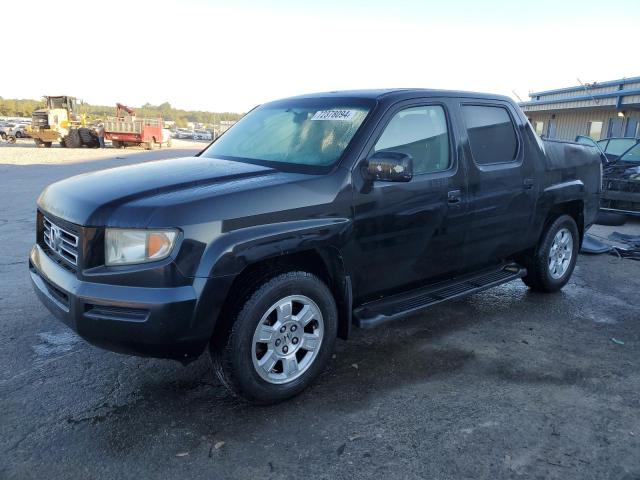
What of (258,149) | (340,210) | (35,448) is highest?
(258,149)

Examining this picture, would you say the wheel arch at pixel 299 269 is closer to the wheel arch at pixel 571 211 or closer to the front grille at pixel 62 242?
the front grille at pixel 62 242

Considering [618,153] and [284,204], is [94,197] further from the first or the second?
[618,153]

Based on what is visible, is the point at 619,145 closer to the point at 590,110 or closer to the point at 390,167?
the point at 390,167

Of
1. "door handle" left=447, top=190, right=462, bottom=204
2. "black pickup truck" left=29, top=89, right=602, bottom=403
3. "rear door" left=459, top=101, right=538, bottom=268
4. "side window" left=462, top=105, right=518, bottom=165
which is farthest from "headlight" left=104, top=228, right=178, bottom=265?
"side window" left=462, top=105, right=518, bottom=165

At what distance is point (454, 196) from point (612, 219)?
261 inches

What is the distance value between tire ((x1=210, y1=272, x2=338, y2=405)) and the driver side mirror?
2.50 ft

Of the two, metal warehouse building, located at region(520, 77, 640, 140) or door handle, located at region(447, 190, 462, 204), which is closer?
door handle, located at region(447, 190, 462, 204)

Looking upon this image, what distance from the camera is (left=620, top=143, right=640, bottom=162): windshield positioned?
10.5 metres

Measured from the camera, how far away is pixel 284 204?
3010 mm

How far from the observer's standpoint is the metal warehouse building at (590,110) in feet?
60.6

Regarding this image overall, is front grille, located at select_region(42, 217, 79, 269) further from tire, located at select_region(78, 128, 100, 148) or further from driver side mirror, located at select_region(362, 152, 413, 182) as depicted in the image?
tire, located at select_region(78, 128, 100, 148)

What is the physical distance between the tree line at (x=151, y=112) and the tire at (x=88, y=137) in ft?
151

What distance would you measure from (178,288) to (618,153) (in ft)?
36.4

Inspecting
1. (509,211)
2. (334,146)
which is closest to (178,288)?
(334,146)
